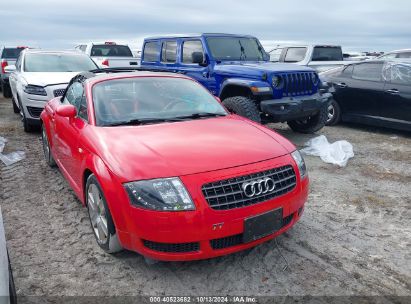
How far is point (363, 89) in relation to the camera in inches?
299

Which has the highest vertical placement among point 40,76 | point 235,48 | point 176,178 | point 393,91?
point 235,48

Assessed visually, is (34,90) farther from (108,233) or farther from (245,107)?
(108,233)

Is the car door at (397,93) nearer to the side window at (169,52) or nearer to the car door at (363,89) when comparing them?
the car door at (363,89)

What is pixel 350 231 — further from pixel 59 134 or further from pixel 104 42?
pixel 104 42

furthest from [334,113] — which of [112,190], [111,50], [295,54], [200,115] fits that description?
[111,50]

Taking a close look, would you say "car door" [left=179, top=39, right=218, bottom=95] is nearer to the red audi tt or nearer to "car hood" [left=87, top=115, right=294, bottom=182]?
the red audi tt

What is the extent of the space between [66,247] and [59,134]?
1.54 meters

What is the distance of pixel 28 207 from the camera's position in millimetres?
4168

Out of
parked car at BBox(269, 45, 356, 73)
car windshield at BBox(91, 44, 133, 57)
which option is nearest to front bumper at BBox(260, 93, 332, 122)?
parked car at BBox(269, 45, 356, 73)

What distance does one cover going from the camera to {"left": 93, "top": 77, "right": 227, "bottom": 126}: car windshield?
364 centimetres

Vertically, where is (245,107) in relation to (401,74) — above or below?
below

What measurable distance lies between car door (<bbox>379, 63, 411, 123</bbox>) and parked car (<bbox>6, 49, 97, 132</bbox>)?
6138mm

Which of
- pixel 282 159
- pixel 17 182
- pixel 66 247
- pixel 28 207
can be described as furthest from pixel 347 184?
pixel 17 182

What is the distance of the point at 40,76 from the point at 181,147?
5.64 meters
